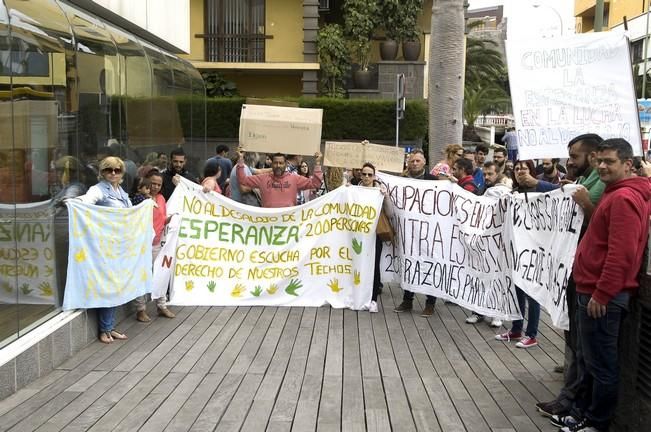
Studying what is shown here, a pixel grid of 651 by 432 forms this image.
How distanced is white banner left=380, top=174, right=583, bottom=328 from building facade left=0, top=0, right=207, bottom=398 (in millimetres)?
3458

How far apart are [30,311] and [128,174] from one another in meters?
3.50

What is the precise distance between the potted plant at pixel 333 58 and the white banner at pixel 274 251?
669 inches

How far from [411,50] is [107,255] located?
2005 centimetres

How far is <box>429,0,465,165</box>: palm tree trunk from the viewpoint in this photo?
12.9 m

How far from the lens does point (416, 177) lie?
926 centimetres

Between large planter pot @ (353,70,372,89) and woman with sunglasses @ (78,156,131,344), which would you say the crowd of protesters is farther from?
large planter pot @ (353,70,372,89)

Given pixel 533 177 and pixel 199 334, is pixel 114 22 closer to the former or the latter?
pixel 199 334

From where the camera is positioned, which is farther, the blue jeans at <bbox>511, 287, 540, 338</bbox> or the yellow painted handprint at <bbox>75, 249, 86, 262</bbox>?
the blue jeans at <bbox>511, 287, 540, 338</bbox>

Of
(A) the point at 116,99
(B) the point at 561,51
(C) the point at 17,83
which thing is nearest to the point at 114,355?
(C) the point at 17,83

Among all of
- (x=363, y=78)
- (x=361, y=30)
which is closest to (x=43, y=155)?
(x=363, y=78)

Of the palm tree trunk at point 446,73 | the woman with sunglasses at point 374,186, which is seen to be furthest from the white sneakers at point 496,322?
the palm tree trunk at point 446,73

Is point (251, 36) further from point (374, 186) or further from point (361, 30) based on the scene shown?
point (374, 186)

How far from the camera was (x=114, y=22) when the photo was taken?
1263cm

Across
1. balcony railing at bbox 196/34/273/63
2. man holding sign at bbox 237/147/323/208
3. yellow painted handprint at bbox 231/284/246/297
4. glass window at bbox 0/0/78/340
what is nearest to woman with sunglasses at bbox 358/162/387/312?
man holding sign at bbox 237/147/323/208
